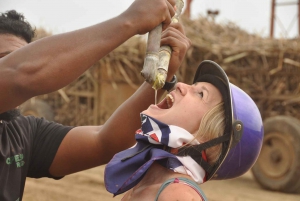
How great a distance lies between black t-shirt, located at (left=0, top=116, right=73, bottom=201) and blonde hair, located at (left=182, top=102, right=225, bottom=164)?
3.86 ft

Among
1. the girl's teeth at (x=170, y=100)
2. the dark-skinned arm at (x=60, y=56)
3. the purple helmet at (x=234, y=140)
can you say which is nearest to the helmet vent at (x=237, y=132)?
the purple helmet at (x=234, y=140)

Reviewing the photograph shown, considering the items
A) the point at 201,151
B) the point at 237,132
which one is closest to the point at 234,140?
the point at 237,132

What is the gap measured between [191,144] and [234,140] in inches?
8.7

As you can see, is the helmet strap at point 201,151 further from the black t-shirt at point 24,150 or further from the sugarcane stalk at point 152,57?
the black t-shirt at point 24,150

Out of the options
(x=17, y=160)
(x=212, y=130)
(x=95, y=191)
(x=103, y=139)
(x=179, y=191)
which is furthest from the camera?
(x=95, y=191)

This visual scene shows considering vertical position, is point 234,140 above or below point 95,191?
above

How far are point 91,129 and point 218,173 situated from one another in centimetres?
114

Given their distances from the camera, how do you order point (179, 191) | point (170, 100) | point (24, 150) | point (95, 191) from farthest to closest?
point (95, 191)
point (24, 150)
point (170, 100)
point (179, 191)

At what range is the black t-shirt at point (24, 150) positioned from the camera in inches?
129

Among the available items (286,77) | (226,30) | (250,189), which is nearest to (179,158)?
(250,189)

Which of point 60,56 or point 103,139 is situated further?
point 103,139

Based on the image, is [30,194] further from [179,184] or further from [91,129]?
[179,184]

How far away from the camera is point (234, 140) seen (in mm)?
2793

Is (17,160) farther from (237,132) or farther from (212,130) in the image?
(237,132)
